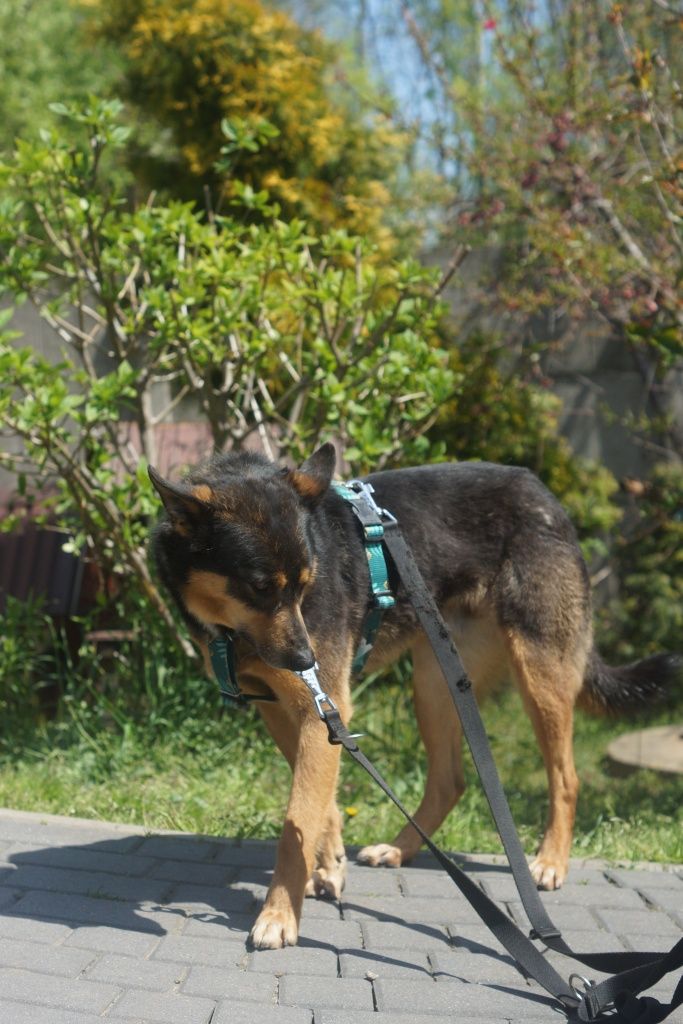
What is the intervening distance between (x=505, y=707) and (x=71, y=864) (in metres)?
3.67

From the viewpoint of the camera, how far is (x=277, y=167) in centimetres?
773

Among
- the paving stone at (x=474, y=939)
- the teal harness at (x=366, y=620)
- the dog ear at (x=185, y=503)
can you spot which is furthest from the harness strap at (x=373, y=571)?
the paving stone at (x=474, y=939)

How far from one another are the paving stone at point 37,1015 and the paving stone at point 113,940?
0.40 m

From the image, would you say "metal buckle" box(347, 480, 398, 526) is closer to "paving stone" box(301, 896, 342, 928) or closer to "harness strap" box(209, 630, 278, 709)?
"harness strap" box(209, 630, 278, 709)

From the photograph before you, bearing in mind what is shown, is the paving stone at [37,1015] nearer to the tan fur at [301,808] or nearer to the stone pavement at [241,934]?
the stone pavement at [241,934]

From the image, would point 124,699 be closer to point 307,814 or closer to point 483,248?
point 307,814

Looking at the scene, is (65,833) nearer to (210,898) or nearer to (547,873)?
(210,898)

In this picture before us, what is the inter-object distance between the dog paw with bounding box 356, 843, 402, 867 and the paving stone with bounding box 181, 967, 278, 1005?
3.67 ft

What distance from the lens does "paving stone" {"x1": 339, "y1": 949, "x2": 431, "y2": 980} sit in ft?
10.0

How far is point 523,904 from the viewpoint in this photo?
290cm

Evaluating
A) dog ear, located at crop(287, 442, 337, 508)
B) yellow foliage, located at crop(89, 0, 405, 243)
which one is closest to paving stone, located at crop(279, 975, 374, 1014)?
dog ear, located at crop(287, 442, 337, 508)

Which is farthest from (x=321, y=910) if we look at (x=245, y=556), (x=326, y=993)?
→ (x=245, y=556)

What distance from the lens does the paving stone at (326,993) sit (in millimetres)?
2842

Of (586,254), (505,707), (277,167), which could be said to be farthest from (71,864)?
(277,167)
